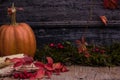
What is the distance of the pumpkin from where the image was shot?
13.4 ft

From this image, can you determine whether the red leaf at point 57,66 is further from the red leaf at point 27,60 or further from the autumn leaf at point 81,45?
the autumn leaf at point 81,45

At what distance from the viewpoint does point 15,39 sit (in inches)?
161

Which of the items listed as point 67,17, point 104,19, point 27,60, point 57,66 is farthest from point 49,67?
point 104,19

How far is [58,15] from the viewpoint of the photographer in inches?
185

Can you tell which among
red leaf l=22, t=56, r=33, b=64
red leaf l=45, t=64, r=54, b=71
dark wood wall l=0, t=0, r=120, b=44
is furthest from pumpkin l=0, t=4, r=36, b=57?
dark wood wall l=0, t=0, r=120, b=44

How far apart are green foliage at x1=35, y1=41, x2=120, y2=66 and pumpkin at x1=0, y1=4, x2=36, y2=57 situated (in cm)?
30

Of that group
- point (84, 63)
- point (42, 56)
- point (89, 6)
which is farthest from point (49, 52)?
point (89, 6)

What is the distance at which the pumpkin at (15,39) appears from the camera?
161 inches

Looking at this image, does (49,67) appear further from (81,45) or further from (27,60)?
(81,45)

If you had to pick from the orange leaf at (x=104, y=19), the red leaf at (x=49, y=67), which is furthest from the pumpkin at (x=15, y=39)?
the orange leaf at (x=104, y=19)

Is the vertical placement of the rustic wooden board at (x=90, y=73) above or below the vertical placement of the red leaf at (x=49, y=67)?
below

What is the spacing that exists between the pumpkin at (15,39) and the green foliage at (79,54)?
0.97ft

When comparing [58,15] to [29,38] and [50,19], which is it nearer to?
[50,19]

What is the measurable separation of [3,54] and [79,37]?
3.55ft
